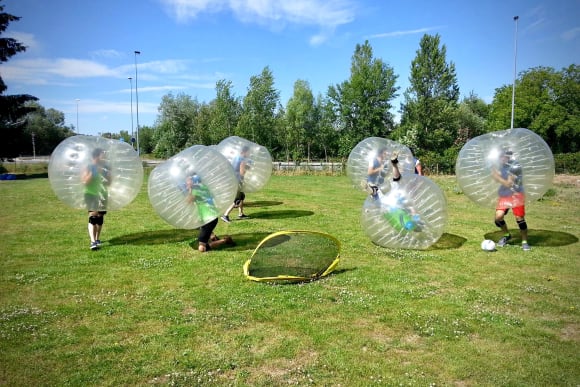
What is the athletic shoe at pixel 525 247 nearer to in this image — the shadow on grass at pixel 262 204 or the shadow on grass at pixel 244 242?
the shadow on grass at pixel 244 242

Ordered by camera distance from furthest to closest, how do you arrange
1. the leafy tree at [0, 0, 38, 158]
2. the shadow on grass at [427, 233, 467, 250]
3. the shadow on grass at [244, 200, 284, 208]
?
the leafy tree at [0, 0, 38, 158]
the shadow on grass at [244, 200, 284, 208]
the shadow on grass at [427, 233, 467, 250]

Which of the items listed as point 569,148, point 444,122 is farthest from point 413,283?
point 569,148

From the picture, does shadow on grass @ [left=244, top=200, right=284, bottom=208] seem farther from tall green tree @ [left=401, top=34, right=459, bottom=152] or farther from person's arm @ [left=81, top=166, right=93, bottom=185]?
tall green tree @ [left=401, top=34, right=459, bottom=152]

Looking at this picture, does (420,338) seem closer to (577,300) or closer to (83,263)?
(577,300)

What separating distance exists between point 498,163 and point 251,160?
6761 mm

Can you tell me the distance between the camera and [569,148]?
4988cm

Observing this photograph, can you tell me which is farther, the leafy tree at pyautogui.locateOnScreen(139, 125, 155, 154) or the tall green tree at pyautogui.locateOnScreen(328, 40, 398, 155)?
the leafy tree at pyautogui.locateOnScreen(139, 125, 155, 154)

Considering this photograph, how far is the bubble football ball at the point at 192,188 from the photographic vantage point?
793 cm

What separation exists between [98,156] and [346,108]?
146 ft

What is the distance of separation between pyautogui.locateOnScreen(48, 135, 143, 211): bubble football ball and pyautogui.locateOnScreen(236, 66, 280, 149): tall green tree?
36.4 metres

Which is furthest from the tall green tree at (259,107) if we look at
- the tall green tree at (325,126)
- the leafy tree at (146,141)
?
the leafy tree at (146,141)

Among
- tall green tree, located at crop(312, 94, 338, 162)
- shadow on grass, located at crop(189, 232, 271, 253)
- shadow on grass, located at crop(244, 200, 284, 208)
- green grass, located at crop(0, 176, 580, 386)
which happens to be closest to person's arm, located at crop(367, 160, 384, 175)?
shadow on grass, located at crop(244, 200, 284, 208)

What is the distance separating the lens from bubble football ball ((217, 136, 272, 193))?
12211 millimetres

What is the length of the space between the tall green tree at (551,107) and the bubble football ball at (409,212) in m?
46.8
